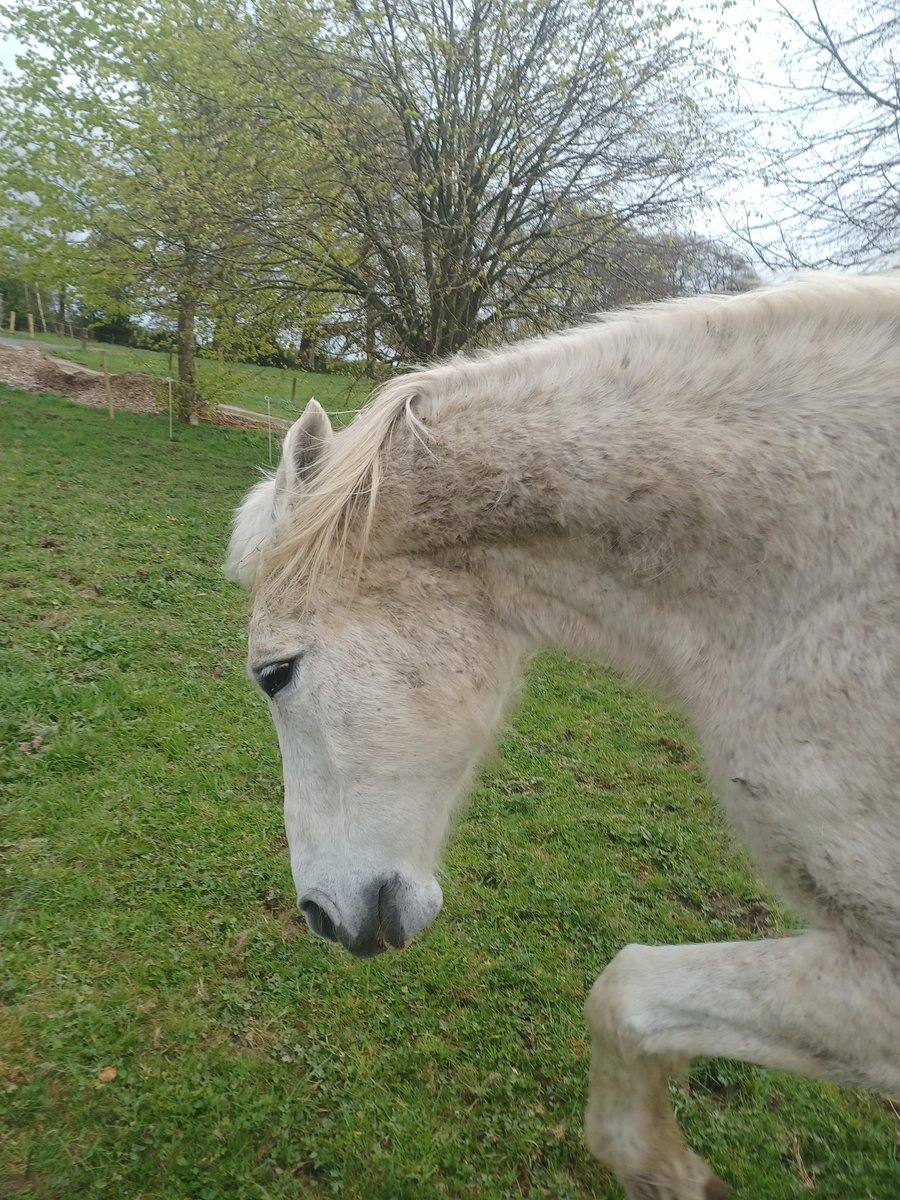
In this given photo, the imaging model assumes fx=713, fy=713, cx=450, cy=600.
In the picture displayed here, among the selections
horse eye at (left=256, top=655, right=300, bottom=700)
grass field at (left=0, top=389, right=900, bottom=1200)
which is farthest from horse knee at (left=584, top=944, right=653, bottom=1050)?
horse eye at (left=256, top=655, right=300, bottom=700)

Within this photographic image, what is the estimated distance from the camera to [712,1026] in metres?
1.65

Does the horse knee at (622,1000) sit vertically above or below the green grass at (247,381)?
below

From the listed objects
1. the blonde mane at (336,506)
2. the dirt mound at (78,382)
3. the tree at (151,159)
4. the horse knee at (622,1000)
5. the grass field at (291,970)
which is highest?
the tree at (151,159)

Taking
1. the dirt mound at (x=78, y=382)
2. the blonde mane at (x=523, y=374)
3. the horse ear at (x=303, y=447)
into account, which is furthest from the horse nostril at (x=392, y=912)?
the dirt mound at (x=78, y=382)

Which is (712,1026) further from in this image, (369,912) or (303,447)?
(303,447)

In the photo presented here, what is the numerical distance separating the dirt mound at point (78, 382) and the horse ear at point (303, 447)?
68.2 ft

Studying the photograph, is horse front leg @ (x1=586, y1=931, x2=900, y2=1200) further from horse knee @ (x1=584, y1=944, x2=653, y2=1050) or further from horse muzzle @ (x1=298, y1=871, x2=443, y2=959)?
horse muzzle @ (x1=298, y1=871, x2=443, y2=959)

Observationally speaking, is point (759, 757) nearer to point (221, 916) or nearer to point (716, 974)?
point (716, 974)

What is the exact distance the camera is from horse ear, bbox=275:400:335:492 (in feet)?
7.16

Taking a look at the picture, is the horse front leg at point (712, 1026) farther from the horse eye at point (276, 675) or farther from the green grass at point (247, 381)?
the green grass at point (247, 381)

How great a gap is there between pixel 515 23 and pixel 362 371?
5.39 metres

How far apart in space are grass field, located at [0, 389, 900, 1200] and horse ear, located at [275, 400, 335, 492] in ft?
7.22

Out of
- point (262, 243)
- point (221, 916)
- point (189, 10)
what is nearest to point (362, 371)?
point (262, 243)

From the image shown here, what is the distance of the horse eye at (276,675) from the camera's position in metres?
2.09
